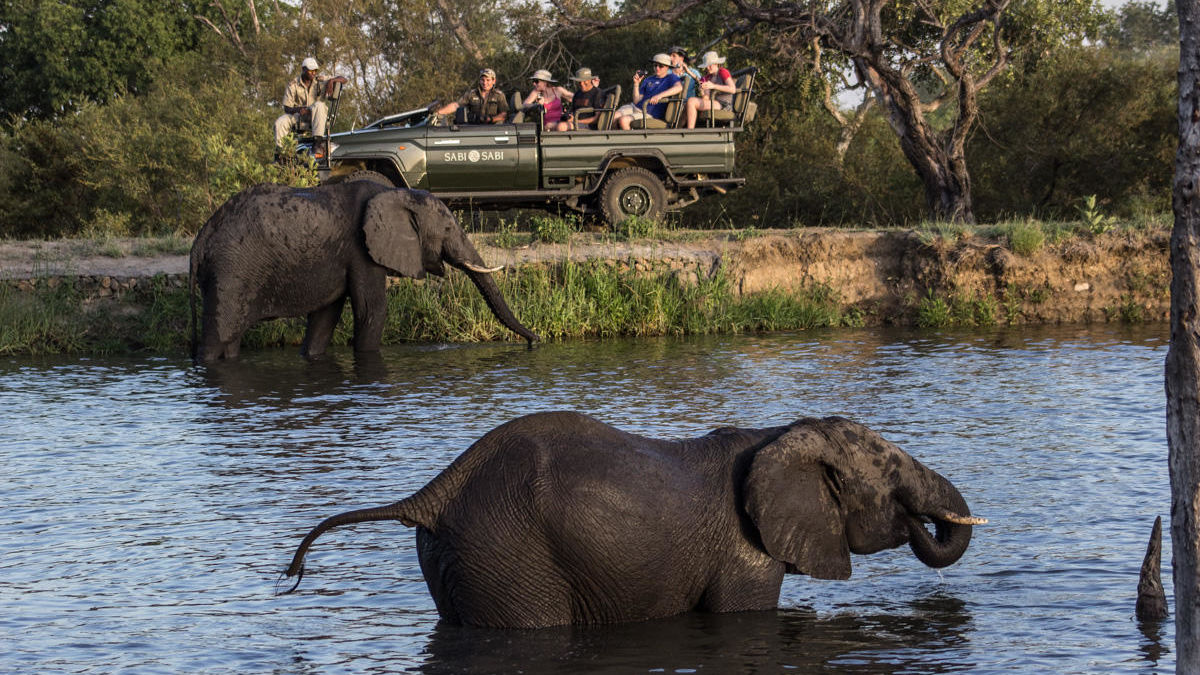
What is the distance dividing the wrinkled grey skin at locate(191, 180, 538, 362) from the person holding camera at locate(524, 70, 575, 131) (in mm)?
4479

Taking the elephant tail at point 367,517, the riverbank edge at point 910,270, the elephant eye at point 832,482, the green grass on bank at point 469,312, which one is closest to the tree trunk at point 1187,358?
the elephant eye at point 832,482

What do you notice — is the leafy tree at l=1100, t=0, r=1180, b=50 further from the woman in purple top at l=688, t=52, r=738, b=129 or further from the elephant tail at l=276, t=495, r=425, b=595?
Result: the elephant tail at l=276, t=495, r=425, b=595

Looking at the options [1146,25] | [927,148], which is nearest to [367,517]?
[927,148]

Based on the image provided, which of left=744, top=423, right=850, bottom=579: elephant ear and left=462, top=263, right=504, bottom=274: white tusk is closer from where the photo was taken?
left=744, top=423, right=850, bottom=579: elephant ear

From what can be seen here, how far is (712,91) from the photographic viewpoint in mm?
19750

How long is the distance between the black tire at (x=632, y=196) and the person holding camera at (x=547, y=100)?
3.58ft

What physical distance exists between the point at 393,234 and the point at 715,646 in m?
9.41

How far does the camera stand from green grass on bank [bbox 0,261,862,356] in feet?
54.0

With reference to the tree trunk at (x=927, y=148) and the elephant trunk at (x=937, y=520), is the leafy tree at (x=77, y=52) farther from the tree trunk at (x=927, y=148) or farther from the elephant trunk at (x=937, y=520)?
the elephant trunk at (x=937, y=520)

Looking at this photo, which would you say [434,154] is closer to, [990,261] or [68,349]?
Result: [68,349]

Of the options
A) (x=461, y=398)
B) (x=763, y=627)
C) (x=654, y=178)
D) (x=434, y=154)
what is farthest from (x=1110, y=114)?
(x=763, y=627)

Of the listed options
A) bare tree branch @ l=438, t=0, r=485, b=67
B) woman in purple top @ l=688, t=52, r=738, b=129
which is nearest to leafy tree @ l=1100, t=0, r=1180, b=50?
bare tree branch @ l=438, t=0, r=485, b=67

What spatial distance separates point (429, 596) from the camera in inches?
272

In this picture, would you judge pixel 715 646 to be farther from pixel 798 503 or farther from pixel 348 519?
pixel 348 519
